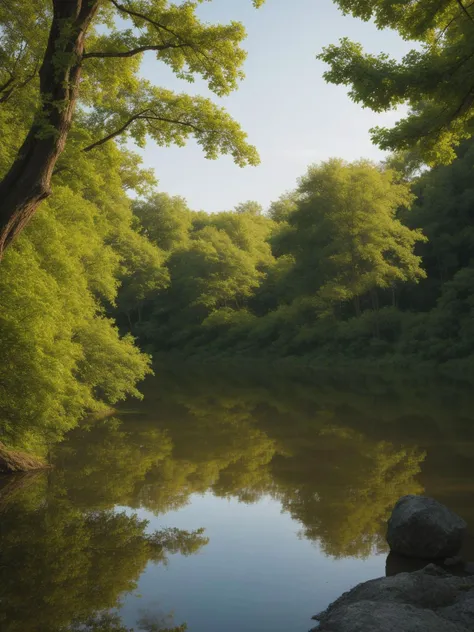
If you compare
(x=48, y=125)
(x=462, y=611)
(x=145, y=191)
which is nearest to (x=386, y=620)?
(x=462, y=611)

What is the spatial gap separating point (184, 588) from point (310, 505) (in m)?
3.92

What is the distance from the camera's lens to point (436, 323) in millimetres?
35031

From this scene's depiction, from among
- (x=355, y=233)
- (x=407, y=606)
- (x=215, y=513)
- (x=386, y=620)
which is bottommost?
(x=386, y=620)

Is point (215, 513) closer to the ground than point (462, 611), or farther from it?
farther from it

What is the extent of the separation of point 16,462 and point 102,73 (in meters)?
8.38

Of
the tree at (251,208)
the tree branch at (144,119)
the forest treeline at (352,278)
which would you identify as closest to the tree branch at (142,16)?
the tree branch at (144,119)

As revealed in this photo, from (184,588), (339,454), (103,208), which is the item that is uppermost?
(103,208)

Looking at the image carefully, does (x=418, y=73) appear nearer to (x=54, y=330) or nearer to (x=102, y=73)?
(x=102, y=73)

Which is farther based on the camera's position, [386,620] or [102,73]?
[102,73]

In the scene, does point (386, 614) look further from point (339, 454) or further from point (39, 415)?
point (339, 454)

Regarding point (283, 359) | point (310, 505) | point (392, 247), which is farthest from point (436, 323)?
point (310, 505)

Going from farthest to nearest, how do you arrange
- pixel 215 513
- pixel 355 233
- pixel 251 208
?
pixel 251 208
pixel 355 233
pixel 215 513

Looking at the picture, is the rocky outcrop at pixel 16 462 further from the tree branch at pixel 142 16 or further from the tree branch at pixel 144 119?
the tree branch at pixel 142 16

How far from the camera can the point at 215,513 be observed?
11.0 metres
